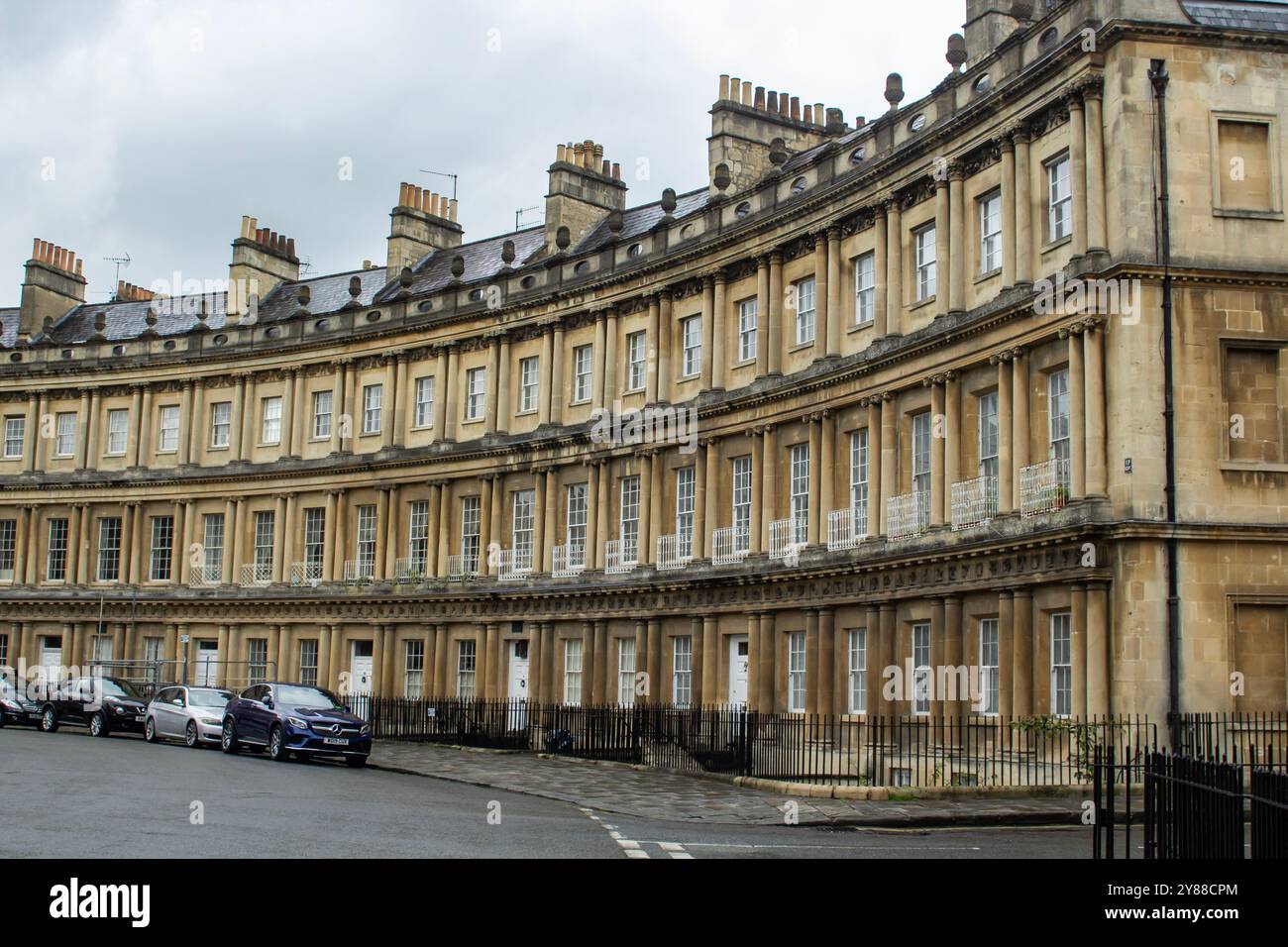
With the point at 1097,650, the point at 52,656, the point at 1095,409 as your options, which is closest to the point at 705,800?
the point at 1097,650

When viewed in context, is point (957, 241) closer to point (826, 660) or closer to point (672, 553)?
point (826, 660)

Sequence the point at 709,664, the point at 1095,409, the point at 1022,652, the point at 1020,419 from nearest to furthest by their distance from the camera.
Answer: the point at 1095,409
the point at 1022,652
the point at 1020,419
the point at 709,664

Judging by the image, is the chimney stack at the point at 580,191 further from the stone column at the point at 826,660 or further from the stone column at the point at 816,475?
the stone column at the point at 826,660

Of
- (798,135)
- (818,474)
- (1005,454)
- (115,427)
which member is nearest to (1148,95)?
(1005,454)

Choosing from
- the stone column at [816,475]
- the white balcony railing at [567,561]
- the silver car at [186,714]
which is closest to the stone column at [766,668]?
the stone column at [816,475]

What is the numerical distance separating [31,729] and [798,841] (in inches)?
1046

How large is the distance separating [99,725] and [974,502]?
20.6m

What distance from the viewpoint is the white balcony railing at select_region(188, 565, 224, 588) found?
48375mm

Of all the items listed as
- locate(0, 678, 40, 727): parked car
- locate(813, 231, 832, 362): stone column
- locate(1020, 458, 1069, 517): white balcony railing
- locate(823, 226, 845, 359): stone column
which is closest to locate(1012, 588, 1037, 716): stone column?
locate(1020, 458, 1069, 517): white balcony railing

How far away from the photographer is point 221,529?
Result: 48.8 meters

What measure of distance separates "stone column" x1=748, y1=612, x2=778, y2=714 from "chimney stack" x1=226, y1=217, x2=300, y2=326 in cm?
2643

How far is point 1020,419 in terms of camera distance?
25703 millimetres

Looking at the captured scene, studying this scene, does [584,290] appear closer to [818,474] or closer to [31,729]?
[818,474]

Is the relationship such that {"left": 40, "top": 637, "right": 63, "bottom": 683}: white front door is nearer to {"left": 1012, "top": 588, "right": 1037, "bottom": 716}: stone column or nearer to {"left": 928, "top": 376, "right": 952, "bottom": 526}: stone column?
{"left": 928, "top": 376, "right": 952, "bottom": 526}: stone column
